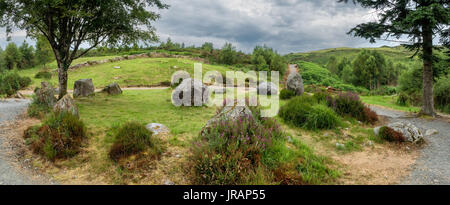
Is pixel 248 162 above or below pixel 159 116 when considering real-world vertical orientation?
below

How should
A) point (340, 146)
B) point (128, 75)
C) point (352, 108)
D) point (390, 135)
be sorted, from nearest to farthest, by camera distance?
point (340, 146) < point (390, 135) < point (352, 108) < point (128, 75)

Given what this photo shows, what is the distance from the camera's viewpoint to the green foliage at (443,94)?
14365 mm

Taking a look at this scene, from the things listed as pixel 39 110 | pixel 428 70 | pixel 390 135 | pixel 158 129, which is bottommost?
pixel 390 135

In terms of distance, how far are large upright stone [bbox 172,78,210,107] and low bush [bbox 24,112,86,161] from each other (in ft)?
18.8

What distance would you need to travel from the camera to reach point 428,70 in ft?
34.9

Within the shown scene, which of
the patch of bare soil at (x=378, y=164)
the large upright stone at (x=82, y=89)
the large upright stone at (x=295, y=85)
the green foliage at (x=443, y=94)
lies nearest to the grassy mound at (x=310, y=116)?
the patch of bare soil at (x=378, y=164)

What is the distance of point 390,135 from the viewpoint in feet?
23.4

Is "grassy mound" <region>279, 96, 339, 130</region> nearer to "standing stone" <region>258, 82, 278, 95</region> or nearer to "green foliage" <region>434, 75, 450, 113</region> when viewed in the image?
"standing stone" <region>258, 82, 278, 95</region>

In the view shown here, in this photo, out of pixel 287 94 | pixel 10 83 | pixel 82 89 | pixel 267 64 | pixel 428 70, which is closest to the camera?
pixel 428 70

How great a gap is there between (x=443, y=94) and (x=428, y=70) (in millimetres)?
6371

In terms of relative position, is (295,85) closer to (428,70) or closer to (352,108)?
(352,108)

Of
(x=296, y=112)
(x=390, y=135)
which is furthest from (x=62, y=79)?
(x=390, y=135)

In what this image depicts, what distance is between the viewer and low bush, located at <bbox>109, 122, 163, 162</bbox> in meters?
5.14

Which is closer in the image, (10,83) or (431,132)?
(431,132)
